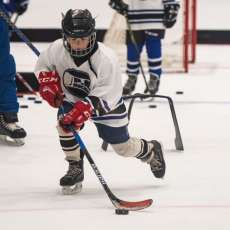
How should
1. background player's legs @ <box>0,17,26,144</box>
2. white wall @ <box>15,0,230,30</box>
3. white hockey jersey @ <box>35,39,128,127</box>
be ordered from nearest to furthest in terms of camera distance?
white hockey jersey @ <box>35,39,128,127</box>
background player's legs @ <box>0,17,26,144</box>
white wall @ <box>15,0,230,30</box>

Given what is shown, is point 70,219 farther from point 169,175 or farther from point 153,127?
point 153,127

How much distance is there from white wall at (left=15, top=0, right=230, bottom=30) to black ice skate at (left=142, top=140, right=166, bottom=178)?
3.67 m

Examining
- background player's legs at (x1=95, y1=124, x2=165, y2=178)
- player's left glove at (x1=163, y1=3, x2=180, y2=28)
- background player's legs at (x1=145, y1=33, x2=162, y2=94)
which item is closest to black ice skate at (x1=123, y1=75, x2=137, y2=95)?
background player's legs at (x1=145, y1=33, x2=162, y2=94)

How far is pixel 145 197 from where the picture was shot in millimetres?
2840

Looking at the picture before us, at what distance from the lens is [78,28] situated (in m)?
2.64

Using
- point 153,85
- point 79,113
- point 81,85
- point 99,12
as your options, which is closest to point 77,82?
point 81,85

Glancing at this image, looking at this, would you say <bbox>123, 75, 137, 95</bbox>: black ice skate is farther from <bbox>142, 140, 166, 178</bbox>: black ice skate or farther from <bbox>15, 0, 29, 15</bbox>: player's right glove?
<bbox>142, 140, 166, 178</bbox>: black ice skate

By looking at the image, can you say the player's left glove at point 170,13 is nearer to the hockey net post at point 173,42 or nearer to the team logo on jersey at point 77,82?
the hockey net post at point 173,42

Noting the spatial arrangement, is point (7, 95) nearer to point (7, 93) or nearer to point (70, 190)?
point (7, 93)

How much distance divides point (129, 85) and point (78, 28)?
6.80ft

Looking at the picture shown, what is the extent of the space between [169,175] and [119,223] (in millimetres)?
616

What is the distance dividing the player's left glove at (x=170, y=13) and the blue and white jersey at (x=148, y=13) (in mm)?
21

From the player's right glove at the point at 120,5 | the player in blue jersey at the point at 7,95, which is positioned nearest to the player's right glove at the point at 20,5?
the player in blue jersey at the point at 7,95

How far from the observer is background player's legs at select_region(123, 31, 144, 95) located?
469 centimetres
